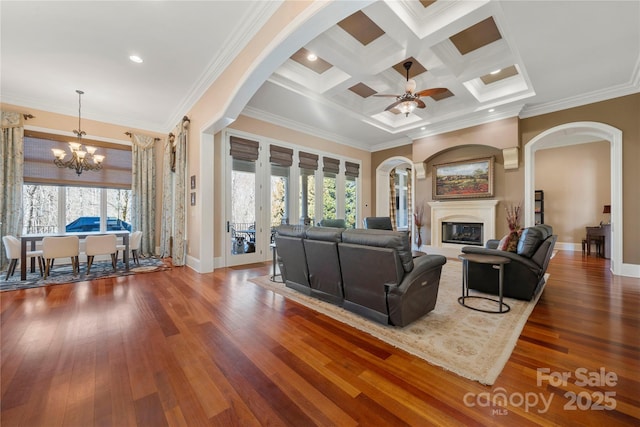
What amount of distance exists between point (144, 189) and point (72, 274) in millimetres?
2669

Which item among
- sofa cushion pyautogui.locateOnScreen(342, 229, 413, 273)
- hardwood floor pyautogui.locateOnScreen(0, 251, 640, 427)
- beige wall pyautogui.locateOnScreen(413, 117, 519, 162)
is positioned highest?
beige wall pyautogui.locateOnScreen(413, 117, 519, 162)

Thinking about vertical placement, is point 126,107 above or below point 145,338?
above

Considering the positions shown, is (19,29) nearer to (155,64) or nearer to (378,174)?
(155,64)

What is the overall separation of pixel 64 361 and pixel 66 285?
275cm

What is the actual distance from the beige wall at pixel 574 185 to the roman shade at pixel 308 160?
24.1ft

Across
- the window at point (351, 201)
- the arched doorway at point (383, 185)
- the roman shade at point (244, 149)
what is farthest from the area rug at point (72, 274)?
the arched doorway at point (383, 185)

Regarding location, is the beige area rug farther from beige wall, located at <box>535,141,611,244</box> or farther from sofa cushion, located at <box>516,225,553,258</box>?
beige wall, located at <box>535,141,611,244</box>

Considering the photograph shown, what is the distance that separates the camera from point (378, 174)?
Result: 8484mm

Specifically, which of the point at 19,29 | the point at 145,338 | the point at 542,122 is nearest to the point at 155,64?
the point at 19,29

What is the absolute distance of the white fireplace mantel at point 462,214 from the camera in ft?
19.8

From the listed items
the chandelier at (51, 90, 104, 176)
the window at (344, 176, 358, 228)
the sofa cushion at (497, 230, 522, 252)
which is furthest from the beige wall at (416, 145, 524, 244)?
the chandelier at (51, 90, 104, 176)

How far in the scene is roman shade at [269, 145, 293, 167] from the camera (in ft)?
19.7

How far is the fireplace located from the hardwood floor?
345cm

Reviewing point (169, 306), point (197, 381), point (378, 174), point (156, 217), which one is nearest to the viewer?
point (197, 381)
